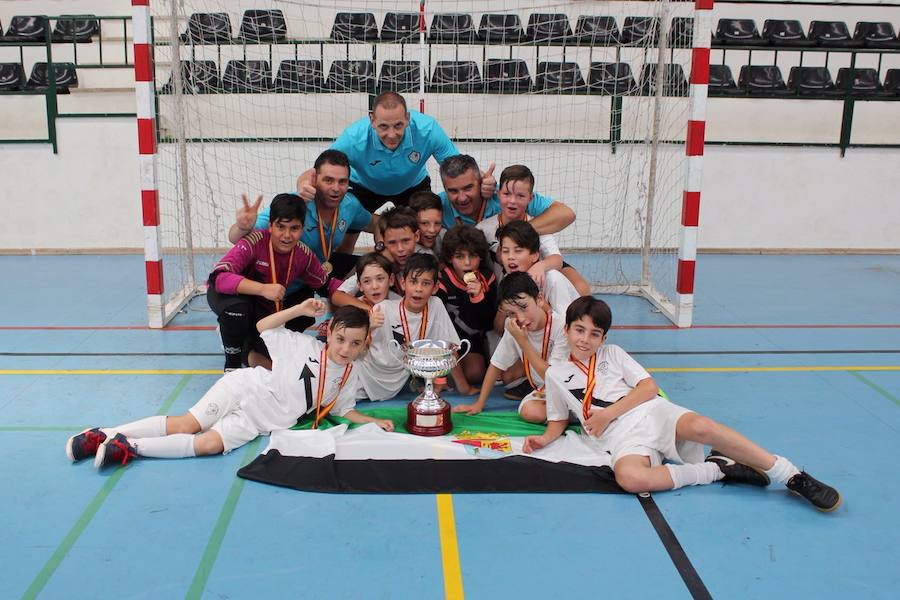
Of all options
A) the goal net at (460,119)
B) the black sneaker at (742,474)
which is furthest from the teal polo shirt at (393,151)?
the goal net at (460,119)

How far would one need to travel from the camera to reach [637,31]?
8406mm

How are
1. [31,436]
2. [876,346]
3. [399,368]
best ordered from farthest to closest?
[876,346] < [399,368] < [31,436]

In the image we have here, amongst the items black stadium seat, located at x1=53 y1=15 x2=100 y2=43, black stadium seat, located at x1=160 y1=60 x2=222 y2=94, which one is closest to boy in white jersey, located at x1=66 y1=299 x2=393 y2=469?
black stadium seat, located at x1=160 y1=60 x2=222 y2=94

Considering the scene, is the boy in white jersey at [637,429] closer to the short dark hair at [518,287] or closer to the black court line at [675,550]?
the black court line at [675,550]

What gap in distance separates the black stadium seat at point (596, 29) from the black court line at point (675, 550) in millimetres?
6452

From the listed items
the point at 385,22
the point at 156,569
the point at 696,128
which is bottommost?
the point at 156,569

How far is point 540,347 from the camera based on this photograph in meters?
4.04

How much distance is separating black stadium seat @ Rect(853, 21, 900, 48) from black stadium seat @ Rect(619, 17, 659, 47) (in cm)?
335

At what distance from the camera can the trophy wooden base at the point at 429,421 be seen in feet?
12.4

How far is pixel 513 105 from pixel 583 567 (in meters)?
6.56

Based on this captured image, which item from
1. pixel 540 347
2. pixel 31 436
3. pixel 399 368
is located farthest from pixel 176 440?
pixel 540 347

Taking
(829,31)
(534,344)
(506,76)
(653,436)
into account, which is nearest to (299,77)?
(506,76)

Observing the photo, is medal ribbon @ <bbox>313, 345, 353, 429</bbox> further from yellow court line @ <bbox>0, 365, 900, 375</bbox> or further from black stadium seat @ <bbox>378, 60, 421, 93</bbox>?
black stadium seat @ <bbox>378, 60, 421, 93</bbox>

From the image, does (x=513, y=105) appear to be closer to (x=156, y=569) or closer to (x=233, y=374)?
(x=233, y=374)
